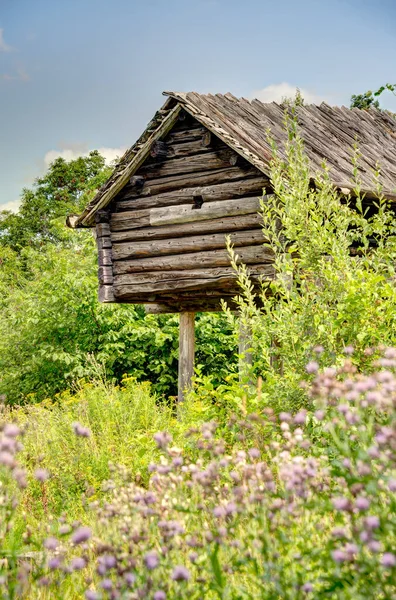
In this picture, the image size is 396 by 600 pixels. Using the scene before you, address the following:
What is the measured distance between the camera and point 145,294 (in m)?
10.9

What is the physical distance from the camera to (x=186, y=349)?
11.3m

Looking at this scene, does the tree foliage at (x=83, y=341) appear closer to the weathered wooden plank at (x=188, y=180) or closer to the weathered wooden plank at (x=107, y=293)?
the weathered wooden plank at (x=107, y=293)

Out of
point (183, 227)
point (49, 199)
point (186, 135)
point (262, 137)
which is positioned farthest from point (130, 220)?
point (49, 199)

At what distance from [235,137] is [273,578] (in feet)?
26.2

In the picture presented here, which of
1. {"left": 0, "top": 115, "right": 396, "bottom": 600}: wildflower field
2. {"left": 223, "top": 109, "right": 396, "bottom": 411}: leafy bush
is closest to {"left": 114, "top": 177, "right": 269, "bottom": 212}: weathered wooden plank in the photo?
{"left": 0, "top": 115, "right": 396, "bottom": 600}: wildflower field

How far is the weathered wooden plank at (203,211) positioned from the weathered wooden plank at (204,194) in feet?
0.33

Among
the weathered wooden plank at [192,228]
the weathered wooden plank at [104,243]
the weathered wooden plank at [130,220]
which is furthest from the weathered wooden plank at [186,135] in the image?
the weathered wooden plank at [104,243]

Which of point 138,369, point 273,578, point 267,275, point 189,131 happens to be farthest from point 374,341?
point 138,369

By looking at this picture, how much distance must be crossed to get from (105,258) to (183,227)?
157 cm

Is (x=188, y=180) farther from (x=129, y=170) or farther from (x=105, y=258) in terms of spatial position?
(x=105, y=258)

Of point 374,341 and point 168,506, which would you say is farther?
point 374,341

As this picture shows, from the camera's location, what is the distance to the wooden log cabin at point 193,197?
9.56 meters

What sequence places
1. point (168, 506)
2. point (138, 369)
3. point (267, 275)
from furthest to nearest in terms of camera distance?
point (138, 369) → point (267, 275) → point (168, 506)

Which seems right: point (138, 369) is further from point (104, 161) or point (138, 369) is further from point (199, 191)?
point (104, 161)
